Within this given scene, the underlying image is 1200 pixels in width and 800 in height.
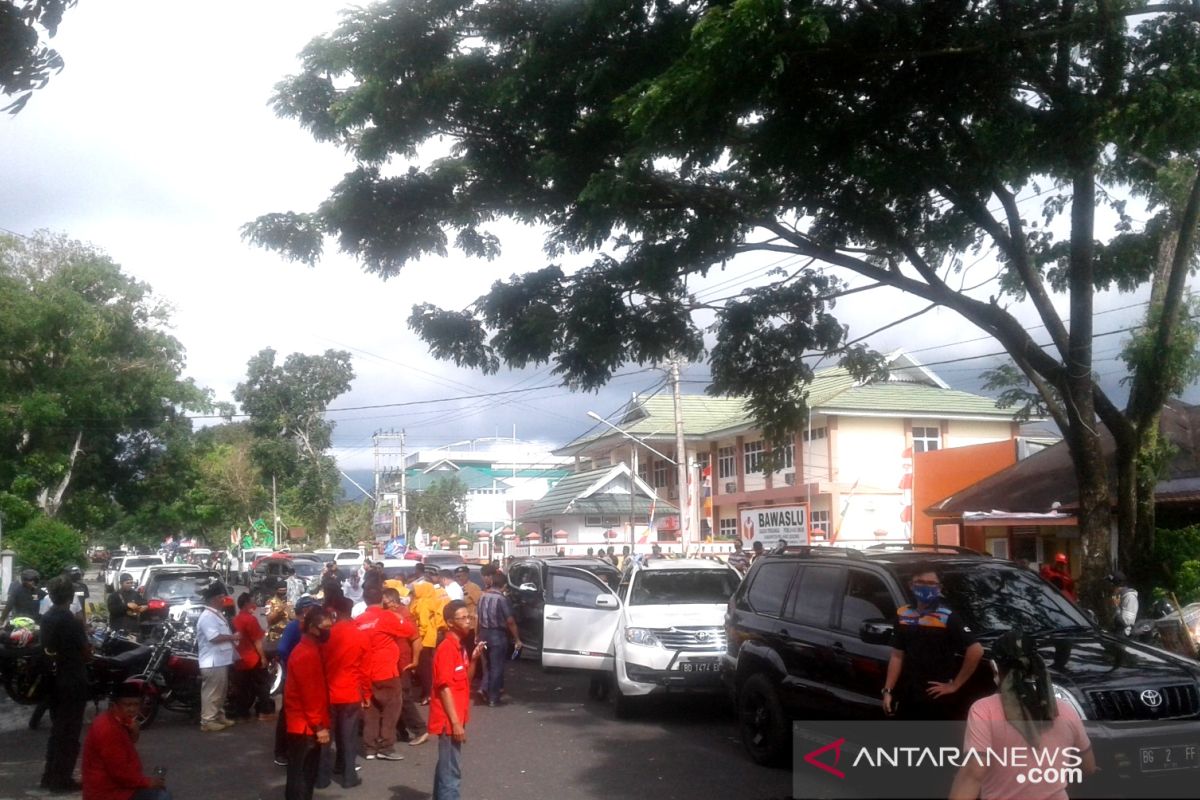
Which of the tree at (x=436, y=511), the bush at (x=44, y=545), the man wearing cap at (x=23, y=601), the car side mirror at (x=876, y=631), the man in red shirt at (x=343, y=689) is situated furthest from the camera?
the tree at (x=436, y=511)

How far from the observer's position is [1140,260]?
→ 14.0 meters

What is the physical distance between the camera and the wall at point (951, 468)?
29.2m

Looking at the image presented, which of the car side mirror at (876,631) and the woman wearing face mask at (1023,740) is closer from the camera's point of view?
the woman wearing face mask at (1023,740)

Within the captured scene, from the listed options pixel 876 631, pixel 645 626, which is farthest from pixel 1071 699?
pixel 645 626

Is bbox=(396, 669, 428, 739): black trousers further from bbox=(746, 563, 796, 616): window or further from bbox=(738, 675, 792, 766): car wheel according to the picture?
bbox=(746, 563, 796, 616): window

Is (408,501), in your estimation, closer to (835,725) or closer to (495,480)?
(495,480)

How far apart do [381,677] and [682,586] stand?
4646mm

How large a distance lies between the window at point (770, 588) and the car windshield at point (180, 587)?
1551 centimetres

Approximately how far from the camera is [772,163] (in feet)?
38.0

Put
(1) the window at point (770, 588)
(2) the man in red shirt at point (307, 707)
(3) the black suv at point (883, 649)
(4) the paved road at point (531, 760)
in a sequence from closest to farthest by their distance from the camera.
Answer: (3) the black suv at point (883, 649)
(2) the man in red shirt at point (307, 707)
(4) the paved road at point (531, 760)
(1) the window at point (770, 588)

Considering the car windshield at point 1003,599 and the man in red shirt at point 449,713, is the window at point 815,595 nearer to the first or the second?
the car windshield at point 1003,599

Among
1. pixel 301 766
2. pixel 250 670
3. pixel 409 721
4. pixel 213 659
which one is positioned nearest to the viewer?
pixel 301 766

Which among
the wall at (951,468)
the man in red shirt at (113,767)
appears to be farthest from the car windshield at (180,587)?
the man in red shirt at (113,767)

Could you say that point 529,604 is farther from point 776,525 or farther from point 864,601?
point 864,601
